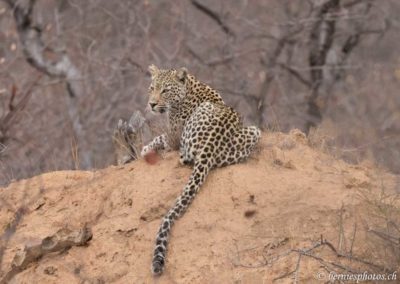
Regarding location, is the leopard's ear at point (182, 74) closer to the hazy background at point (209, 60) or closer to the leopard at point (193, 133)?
the leopard at point (193, 133)

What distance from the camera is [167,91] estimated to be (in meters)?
10.4

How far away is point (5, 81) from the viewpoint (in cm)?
1997

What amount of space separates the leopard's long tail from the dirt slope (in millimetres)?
73

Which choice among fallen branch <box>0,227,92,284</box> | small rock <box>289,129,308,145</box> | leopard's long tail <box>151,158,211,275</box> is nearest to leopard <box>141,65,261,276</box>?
leopard's long tail <box>151,158,211,275</box>

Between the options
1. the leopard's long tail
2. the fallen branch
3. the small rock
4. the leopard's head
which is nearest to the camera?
the leopard's long tail

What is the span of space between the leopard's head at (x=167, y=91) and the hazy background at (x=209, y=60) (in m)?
7.34

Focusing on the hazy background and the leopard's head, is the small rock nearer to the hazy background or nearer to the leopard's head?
the leopard's head

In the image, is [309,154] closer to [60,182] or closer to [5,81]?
[60,182]

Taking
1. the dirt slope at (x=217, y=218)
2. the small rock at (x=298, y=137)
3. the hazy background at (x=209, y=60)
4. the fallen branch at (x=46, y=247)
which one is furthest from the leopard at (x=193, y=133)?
the hazy background at (x=209, y=60)

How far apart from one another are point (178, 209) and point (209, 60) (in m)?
11.4

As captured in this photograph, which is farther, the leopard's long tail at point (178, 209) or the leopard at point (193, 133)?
the leopard at point (193, 133)

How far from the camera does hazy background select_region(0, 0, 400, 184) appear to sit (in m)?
19.0

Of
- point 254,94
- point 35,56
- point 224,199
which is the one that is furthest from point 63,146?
point 224,199

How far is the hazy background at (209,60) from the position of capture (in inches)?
748
